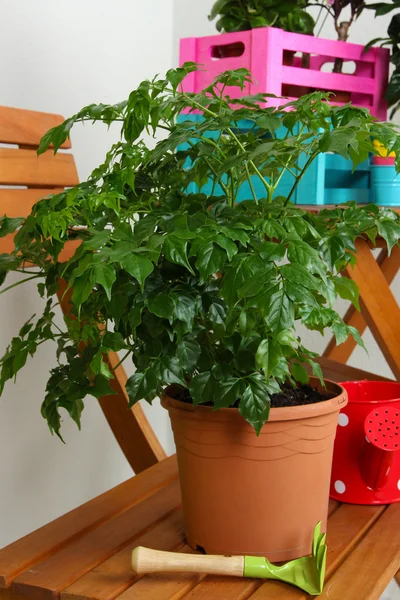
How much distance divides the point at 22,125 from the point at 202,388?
71 centimetres

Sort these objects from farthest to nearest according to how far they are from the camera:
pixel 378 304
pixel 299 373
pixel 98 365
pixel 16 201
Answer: pixel 16 201 < pixel 378 304 < pixel 299 373 < pixel 98 365

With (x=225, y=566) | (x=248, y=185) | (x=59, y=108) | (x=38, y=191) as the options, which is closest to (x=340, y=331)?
(x=225, y=566)

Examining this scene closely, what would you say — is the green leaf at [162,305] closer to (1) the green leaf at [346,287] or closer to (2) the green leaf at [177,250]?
(2) the green leaf at [177,250]

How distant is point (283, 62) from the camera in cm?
147

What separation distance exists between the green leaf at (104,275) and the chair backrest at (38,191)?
612mm

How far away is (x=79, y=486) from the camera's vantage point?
5.85 ft

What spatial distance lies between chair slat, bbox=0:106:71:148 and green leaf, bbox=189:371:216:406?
662 mm

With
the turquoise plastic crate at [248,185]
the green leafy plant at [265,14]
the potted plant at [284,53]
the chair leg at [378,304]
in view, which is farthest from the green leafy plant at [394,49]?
the chair leg at [378,304]

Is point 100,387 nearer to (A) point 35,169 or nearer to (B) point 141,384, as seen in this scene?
(B) point 141,384

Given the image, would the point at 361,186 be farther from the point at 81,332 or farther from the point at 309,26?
the point at 81,332

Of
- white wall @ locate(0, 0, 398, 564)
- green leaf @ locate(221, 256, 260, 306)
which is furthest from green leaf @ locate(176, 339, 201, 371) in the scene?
white wall @ locate(0, 0, 398, 564)

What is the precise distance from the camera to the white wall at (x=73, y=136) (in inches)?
59.6

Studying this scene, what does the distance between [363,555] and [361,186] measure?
2.44 ft

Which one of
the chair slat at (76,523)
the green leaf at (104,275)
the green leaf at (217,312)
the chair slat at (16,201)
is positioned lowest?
the chair slat at (76,523)
